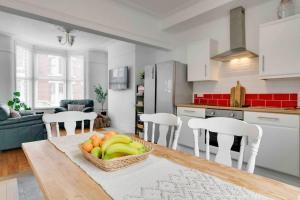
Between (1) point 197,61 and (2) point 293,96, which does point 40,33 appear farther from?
(2) point 293,96

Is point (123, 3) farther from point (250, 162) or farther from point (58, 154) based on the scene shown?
point (250, 162)

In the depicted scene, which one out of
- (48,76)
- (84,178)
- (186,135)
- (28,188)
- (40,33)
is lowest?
(28,188)

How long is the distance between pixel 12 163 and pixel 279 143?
3.76 meters

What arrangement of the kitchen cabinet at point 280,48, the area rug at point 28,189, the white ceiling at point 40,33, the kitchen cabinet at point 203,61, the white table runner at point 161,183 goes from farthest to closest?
the white ceiling at point 40,33
the kitchen cabinet at point 203,61
the kitchen cabinet at point 280,48
the area rug at point 28,189
the white table runner at point 161,183

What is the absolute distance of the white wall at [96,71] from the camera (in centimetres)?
712

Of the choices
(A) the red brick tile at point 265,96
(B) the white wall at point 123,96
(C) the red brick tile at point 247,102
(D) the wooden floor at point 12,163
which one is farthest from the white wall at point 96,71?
(A) the red brick tile at point 265,96

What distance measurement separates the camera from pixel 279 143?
219cm

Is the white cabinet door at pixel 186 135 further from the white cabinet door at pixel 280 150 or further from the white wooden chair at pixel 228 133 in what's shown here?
the white wooden chair at pixel 228 133

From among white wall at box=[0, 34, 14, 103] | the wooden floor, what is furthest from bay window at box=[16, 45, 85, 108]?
the wooden floor

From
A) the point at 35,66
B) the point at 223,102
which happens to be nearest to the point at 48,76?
the point at 35,66

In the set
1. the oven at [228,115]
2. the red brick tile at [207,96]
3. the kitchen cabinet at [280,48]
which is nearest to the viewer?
the kitchen cabinet at [280,48]

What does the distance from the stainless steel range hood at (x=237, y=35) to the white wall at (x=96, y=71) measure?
519 centimetres

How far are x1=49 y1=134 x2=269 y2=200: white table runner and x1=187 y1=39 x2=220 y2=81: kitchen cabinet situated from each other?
274cm

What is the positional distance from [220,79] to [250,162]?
2.72 m
